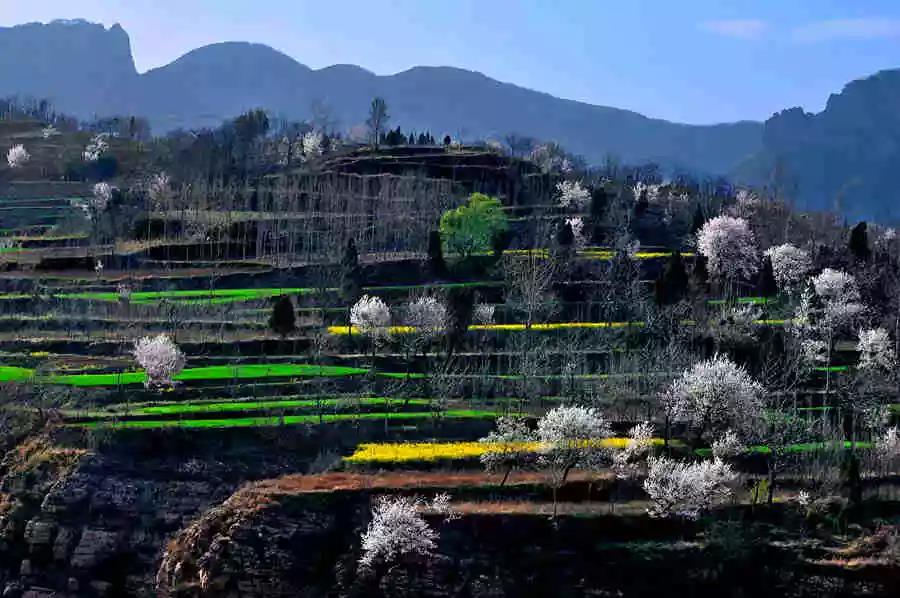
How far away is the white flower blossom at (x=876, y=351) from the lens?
57.5m

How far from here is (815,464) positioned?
153 ft

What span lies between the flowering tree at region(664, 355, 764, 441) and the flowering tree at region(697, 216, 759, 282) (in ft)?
79.3

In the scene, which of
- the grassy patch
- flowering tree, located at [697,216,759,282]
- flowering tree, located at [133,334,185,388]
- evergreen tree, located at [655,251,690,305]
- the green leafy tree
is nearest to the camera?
the grassy patch

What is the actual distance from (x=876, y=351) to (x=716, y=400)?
1602 centimetres

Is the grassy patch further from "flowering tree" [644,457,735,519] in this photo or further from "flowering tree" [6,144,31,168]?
"flowering tree" [6,144,31,168]

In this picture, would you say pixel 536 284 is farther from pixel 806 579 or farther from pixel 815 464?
pixel 806 579

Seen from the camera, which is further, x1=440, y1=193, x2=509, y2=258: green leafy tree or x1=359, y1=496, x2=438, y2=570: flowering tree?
x1=440, y1=193, x2=509, y2=258: green leafy tree

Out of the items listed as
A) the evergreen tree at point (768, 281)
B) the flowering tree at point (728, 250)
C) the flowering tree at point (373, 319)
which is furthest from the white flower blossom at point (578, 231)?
the flowering tree at point (373, 319)

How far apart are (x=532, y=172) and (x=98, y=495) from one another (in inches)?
2656

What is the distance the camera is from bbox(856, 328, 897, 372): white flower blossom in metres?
57.5

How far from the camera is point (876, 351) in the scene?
58750 millimetres

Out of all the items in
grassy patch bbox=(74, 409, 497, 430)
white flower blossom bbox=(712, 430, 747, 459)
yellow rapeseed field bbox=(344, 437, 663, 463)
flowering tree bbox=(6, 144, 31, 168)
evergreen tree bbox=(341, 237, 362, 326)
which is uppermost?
flowering tree bbox=(6, 144, 31, 168)

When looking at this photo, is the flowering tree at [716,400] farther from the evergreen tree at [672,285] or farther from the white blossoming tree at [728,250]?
the white blossoming tree at [728,250]

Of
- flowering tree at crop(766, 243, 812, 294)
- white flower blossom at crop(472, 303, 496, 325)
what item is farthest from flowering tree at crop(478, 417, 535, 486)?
flowering tree at crop(766, 243, 812, 294)
